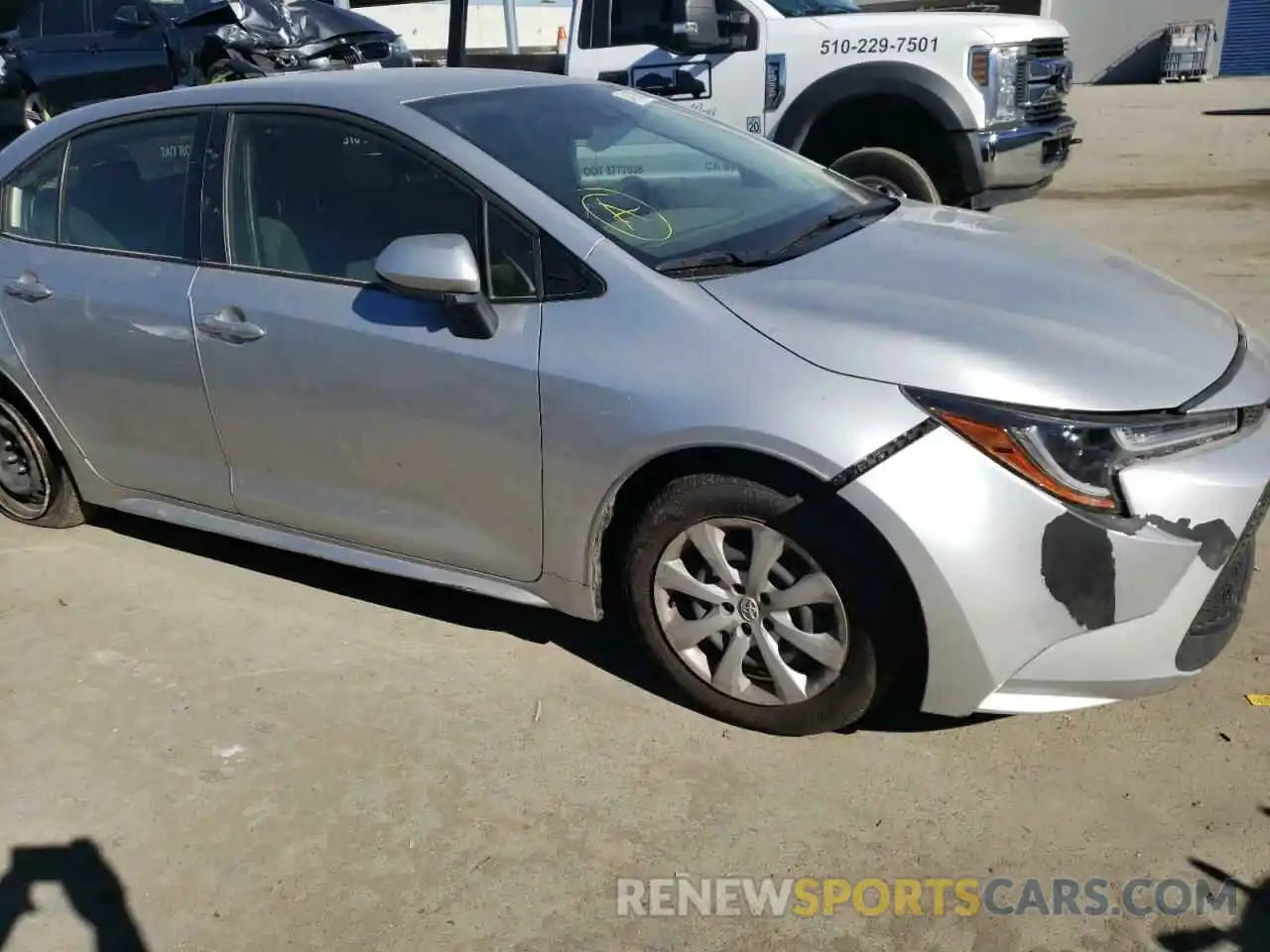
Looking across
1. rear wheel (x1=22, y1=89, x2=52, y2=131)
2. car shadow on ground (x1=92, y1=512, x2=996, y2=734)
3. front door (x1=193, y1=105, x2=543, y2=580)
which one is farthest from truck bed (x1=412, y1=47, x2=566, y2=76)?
rear wheel (x1=22, y1=89, x2=52, y2=131)

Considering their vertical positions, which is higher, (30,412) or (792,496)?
(792,496)

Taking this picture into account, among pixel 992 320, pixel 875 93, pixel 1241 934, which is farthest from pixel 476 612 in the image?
pixel 875 93

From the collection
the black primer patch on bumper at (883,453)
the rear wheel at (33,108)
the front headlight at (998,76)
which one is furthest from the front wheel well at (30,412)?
the rear wheel at (33,108)

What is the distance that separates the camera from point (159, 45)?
482 inches

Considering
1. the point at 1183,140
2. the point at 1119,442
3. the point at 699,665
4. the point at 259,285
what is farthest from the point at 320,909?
the point at 1183,140

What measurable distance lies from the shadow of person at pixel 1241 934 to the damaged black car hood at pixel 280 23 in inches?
438

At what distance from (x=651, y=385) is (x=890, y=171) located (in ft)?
17.4

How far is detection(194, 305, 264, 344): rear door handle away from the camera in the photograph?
3.47 metres

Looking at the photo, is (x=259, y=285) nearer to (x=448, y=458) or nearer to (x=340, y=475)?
(x=340, y=475)

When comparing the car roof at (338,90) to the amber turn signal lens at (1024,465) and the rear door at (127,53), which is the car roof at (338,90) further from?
the rear door at (127,53)

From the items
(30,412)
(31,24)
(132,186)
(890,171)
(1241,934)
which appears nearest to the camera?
(1241,934)

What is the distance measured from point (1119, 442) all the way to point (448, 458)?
5.61ft
